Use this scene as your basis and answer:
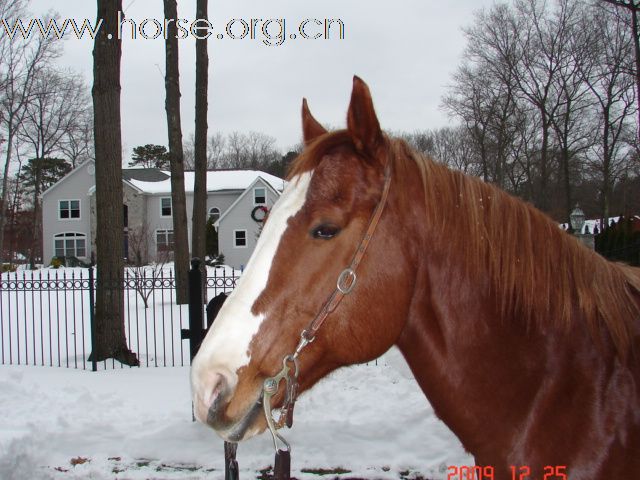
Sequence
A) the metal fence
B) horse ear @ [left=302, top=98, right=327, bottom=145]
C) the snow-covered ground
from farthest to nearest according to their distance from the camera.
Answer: the metal fence → the snow-covered ground → horse ear @ [left=302, top=98, right=327, bottom=145]

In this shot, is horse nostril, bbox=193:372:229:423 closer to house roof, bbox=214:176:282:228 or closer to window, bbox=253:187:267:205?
house roof, bbox=214:176:282:228

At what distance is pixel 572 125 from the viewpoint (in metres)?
29.8

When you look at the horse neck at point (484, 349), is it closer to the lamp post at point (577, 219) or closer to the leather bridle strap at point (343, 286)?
the leather bridle strap at point (343, 286)

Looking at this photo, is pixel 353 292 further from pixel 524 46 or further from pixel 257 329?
pixel 524 46

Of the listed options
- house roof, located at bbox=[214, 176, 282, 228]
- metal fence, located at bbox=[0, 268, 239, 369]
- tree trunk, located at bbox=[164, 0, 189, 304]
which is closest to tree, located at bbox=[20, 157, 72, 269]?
house roof, located at bbox=[214, 176, 282, 228]

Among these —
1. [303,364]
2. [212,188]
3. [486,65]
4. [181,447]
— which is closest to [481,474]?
[303,364]

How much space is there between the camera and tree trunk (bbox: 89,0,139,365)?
8070mm

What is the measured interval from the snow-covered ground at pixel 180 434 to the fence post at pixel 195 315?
1.09 meters

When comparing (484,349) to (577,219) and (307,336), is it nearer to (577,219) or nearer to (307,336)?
(307,336)

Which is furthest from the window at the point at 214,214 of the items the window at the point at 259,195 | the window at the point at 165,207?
the window at the point at 259,195

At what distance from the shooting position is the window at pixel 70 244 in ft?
134

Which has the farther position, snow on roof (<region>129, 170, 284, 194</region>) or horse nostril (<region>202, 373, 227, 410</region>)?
snow on roof (<region>129, 170, 284, 194</region>)

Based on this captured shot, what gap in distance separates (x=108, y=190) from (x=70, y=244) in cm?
3666

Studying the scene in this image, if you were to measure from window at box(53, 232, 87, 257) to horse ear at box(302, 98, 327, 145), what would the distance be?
142 ft
